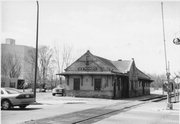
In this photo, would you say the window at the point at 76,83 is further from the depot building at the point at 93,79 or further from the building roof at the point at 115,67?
the building roof at the point at 115,67

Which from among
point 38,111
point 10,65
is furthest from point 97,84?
point 10,65

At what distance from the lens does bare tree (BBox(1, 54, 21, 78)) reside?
60.4 m

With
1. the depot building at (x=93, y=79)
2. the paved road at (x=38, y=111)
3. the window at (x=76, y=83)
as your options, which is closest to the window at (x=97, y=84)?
the depot building at (x=93, y=79)

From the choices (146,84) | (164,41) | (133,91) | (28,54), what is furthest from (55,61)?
(164,41)

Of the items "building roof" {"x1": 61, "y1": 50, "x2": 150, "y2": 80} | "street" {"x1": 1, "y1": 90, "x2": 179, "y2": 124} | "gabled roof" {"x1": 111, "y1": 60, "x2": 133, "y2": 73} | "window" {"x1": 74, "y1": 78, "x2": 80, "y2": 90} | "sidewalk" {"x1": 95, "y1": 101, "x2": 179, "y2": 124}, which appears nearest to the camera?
"sidewalk" {"x1": 95, "y1": 101, "x2": 179, "y2": 124}

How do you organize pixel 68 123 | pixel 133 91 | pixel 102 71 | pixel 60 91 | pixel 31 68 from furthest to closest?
pixel 31 68 → pixel 133 91 → pixel 60 91 → pixel 102 71 → pixel 68 123

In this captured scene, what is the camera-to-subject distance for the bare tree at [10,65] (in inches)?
2377

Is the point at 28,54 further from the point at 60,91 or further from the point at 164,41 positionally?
the point at 164,41

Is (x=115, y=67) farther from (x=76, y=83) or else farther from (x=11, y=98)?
(x=11, y=98)

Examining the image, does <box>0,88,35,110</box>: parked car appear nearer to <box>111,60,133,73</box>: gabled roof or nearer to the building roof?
the building roof

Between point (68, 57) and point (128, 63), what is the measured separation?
22.6m

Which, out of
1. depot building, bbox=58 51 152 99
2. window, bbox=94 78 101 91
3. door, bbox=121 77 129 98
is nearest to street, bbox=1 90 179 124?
depot building, bbox=58 51 152 99

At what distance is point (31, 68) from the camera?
68.2m

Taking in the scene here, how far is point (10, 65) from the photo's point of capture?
63.0 m
